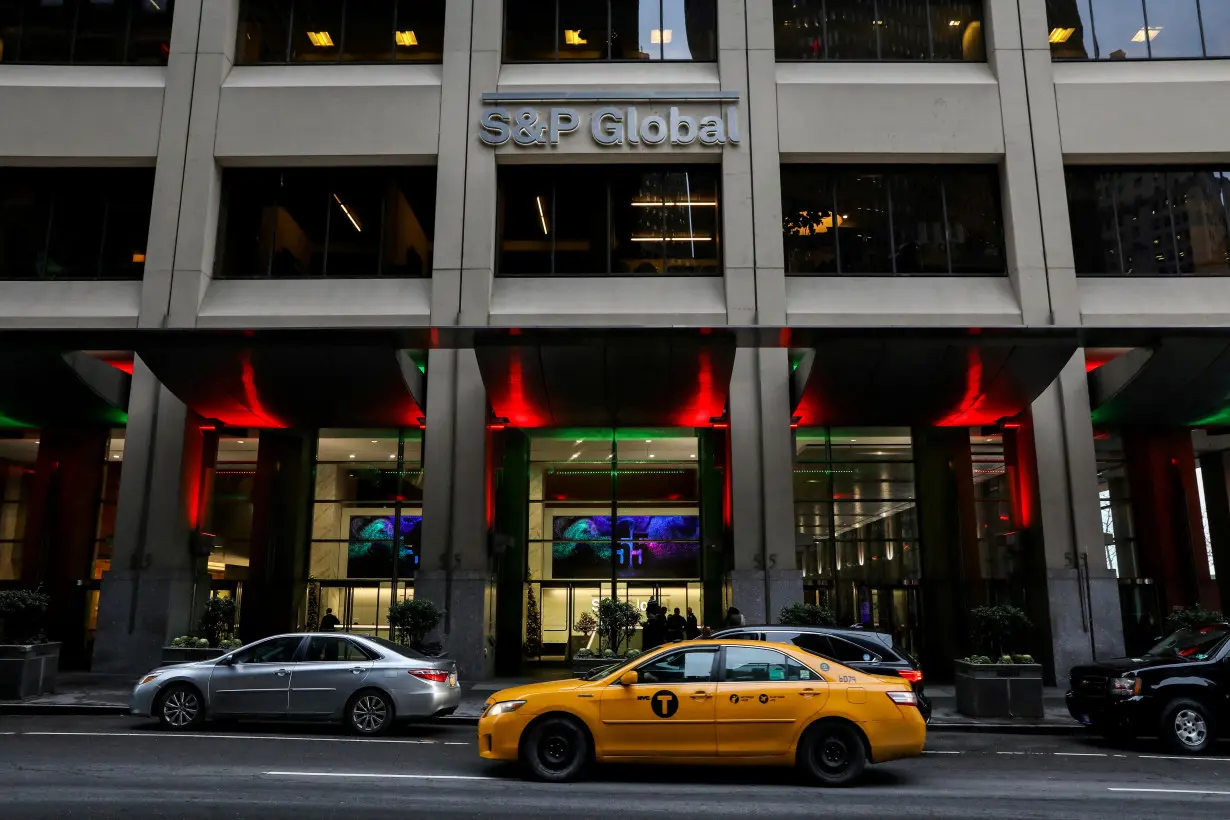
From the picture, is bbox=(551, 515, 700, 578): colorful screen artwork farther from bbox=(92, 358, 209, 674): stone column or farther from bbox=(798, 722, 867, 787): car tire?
bbox=(798, 722, 867, 787): car tire

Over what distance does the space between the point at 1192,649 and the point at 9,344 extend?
68.6 feet

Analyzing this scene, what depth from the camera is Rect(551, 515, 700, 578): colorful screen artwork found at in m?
22.9

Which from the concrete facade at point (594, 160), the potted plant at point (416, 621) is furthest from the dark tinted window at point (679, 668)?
the concrete facade at point (594, 160)

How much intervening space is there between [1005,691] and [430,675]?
360 inches

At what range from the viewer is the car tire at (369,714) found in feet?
42.3

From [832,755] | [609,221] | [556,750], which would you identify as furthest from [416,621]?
[609,221]

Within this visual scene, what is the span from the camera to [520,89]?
22.0 m

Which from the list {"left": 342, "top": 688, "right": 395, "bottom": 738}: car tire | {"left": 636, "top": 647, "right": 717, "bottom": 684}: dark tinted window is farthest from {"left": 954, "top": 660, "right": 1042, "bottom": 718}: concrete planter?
{"left": 342, "top": 688, "right": 395, "bottom": 738}: car tire

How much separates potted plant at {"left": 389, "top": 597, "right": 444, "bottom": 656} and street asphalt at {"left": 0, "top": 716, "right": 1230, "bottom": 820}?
452 cm

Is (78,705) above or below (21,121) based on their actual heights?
below

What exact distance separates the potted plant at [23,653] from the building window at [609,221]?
11324mm

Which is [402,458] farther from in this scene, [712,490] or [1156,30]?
[1156,30]

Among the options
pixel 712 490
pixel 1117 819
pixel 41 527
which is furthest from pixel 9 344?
pixel 1117 819

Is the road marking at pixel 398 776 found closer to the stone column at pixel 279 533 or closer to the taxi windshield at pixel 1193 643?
the taxi windshield at pixel 1193 643
